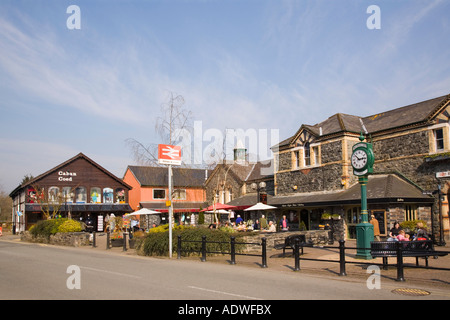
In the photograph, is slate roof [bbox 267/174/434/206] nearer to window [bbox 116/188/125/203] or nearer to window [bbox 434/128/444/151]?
window [bbox 434/128/444/151]

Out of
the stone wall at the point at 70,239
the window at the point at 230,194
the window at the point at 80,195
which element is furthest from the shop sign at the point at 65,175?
the window at the point at 230,194

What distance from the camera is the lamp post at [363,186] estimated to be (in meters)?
14.6

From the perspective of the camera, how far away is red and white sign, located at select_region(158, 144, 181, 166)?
1653cm

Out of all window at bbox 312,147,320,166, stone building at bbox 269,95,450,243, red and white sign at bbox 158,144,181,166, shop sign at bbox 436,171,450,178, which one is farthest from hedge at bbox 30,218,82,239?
shop sign at bbox 436,171,450,178

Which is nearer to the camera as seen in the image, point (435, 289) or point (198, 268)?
point (435, 289)

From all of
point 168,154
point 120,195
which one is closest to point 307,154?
point 168,154

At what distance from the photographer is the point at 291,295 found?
852cm

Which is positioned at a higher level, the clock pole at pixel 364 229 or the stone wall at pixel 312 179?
the stone wall at pixel 312 179

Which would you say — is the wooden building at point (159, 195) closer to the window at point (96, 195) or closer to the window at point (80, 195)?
the window at point (96, 195)

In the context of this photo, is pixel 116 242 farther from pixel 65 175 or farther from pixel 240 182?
pixel 65 175

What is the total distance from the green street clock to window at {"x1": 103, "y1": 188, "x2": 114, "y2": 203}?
3461 cm
